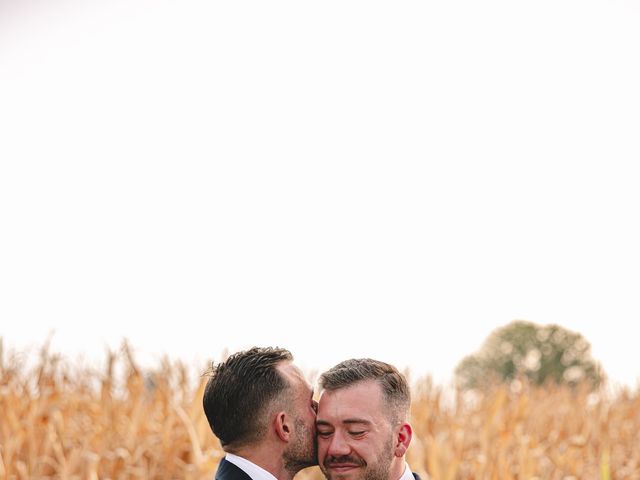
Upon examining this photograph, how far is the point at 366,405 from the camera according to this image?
3199 mm

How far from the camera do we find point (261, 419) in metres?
3.11

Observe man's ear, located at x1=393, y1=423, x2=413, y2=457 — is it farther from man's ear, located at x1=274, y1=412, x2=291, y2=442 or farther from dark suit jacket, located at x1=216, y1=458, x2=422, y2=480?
dark suit jacket, located at x1=216, y1=458, x2=422, y2=480

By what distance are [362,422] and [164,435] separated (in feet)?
9.65

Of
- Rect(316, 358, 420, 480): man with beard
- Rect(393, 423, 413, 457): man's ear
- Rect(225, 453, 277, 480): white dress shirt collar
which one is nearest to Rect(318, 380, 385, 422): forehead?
Rect(316, 358, 420, 480): man with beard

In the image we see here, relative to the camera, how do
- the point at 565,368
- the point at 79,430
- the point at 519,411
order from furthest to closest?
1. the point at 565,368
2. the point at 519,411
3. the point at 79,430

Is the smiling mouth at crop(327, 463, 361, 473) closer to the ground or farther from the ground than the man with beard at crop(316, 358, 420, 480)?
closer to the ground

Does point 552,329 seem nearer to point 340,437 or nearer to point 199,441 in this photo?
point 199,441

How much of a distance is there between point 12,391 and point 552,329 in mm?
27042

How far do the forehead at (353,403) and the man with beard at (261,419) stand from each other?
8 centimetres

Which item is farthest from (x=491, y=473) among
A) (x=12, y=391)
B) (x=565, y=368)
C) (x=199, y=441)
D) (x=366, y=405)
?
(x=565, y=368)

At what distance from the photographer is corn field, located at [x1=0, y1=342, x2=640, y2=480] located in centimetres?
543

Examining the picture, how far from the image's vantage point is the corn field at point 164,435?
5434 mm

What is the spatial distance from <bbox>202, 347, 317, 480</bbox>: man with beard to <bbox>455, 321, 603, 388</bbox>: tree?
2693 cm

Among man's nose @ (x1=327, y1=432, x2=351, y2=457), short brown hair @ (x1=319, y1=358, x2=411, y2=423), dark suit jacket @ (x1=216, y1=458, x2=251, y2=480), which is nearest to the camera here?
dark suit jacket @ (x1=216, y1=458, x2=251, y2=480)
